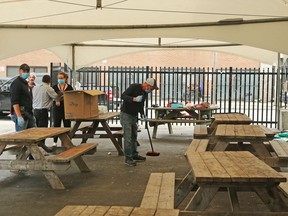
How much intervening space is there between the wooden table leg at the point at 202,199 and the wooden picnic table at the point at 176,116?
27.3 ft

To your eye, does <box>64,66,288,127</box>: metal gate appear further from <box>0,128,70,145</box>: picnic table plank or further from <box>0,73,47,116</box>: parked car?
<box>0,128,70,145</box>: picnic table plank

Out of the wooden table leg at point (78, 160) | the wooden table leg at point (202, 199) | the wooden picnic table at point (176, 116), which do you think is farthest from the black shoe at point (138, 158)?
the wooden table leg at point (202, 199)

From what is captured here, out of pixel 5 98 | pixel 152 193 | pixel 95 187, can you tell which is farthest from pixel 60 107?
pixel 5 98

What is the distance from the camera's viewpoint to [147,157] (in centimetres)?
927

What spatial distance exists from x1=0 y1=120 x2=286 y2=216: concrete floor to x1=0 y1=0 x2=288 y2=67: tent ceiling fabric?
2.65 meters

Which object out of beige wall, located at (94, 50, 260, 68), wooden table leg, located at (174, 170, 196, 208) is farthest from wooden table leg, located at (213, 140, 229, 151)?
beige wall, located at (94, 50, 260, 68)

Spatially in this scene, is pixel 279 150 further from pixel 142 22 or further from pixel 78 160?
pixel 142 22

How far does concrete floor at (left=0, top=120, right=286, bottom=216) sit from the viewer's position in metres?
5.60

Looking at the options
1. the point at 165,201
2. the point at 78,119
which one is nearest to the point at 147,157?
the point at 78,119

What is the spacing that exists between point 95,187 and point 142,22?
14.7 ft

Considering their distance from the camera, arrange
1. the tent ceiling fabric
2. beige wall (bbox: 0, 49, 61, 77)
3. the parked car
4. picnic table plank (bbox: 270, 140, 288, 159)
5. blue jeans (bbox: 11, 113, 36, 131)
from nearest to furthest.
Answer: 1. picnic table plank (bbox: 270, 140, 288, 159)
2. blue jeans (bbox: 11, 113, 36, 131)
3. the tent ceiling fabric
4. the parked car
5. beige wall (bbox: 0, 49, 61, 77)

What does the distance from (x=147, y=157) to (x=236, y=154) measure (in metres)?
4.88

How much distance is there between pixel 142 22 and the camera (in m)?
9.84

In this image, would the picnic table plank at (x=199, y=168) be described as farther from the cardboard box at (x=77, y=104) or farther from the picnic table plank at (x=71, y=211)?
the cardboard box at (x=77, y=104)
